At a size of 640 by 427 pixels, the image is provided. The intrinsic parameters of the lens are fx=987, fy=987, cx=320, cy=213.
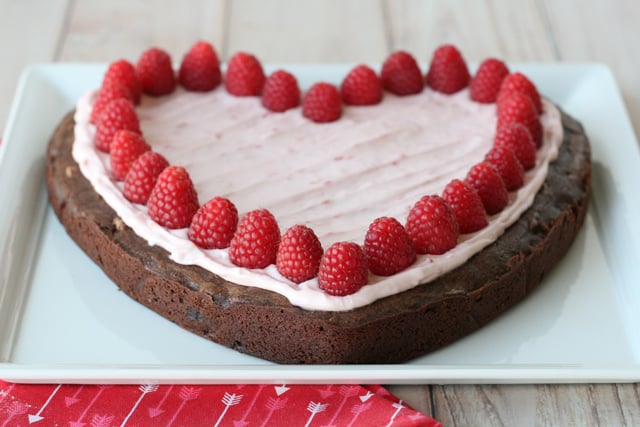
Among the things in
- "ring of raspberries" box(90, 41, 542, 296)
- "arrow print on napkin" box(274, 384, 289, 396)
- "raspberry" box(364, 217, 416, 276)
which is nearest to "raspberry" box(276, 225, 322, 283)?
"ring of raspberries" box(90, 41, 542, 296)

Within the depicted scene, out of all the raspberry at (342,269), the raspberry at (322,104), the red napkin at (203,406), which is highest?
the raspberry at (322,104)

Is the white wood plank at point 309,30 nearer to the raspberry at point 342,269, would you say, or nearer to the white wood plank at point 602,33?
the white wood plank at point 602,33

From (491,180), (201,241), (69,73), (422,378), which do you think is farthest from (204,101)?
(422,378)

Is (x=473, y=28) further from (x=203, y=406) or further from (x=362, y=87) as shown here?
(x=203, y=406)

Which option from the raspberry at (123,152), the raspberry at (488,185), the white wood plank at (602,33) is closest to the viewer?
the raspberry at (488,185)

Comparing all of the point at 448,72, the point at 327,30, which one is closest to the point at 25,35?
the point at 327,30

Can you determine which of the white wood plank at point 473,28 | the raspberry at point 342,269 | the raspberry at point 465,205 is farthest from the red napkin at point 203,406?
the white wood plank at point 473,28
